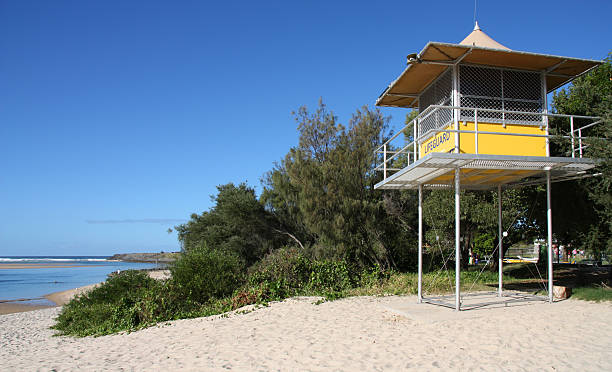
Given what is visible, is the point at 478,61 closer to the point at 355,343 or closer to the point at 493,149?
the point at 493,149

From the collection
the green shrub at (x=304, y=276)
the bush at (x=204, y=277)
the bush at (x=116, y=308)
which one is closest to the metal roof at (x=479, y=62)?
the green shrub at (x=304, y=276)

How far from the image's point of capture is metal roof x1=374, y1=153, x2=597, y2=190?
10.2 meters

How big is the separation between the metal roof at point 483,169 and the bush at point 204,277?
663 centimetres

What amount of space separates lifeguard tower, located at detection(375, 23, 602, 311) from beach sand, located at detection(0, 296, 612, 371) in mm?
1732

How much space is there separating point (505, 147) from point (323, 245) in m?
9.15

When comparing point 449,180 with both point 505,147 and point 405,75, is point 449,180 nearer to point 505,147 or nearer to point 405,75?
point 505,147

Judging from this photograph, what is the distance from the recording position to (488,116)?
11.4 meters

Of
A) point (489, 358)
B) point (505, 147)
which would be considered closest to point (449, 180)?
point (505, 147)

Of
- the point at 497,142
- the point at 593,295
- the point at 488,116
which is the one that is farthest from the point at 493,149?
the point at 593,295

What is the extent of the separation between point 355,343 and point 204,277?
851cm

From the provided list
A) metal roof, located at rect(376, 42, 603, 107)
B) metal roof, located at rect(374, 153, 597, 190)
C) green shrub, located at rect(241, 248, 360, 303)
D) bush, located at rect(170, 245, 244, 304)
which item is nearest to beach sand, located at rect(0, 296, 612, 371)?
bush, located at rect(170, 245, 244, 304)

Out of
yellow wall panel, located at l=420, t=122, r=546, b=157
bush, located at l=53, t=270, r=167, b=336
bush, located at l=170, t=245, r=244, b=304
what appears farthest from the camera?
bush, located at l=170, t=245, r=244, b=304

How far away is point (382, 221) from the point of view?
60.2 ft

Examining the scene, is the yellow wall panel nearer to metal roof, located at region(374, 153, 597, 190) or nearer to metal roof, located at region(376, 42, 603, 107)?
metal roof, located at region(374, 153, 597, 190)
